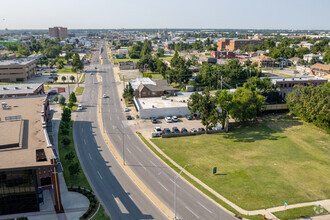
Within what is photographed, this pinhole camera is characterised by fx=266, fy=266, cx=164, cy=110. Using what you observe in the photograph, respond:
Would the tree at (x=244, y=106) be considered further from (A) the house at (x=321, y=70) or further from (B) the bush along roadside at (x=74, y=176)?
(A) the house at (x=321, y=70)

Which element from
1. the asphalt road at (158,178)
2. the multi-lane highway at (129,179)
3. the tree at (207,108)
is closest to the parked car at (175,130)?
the tree at (207,108)

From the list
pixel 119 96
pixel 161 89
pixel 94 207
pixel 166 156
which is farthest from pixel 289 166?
pixel 119 96

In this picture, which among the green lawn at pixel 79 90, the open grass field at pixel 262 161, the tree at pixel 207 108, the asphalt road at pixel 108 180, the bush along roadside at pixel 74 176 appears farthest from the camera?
the green lawn at pixel 79 90

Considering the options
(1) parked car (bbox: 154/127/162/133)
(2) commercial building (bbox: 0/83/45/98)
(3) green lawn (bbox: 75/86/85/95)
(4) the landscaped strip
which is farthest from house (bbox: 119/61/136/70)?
(4) the landscaped strip

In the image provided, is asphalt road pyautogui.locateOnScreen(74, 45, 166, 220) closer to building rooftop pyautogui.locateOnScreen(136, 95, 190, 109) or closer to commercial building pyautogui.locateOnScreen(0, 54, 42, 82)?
building rooftop pyautogui.locateOnScreen(136, 95, 190, 109)

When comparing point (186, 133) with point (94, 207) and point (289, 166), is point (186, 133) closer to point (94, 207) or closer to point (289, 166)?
point (289, 166)

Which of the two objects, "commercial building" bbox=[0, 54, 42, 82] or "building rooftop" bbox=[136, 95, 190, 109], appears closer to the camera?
"building rooftop" bbox=[136, 95, 190, 109]
